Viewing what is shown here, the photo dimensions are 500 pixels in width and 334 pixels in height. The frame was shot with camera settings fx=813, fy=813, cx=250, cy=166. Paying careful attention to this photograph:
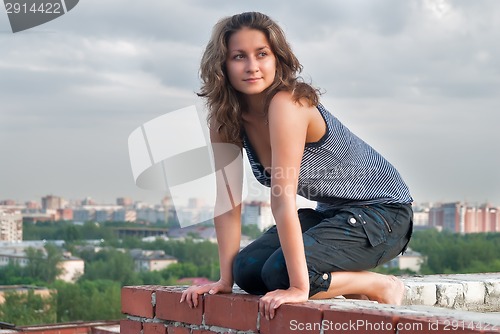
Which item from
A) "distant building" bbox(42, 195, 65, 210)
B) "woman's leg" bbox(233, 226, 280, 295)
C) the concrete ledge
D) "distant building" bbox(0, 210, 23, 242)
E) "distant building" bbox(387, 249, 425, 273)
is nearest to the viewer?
"woman's leg" bbox(233, 226, 280, 295)

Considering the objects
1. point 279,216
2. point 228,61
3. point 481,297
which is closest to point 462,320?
point 279,216

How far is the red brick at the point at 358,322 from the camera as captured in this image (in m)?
1.84

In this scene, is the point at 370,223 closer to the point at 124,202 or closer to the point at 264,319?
the point at 264,319

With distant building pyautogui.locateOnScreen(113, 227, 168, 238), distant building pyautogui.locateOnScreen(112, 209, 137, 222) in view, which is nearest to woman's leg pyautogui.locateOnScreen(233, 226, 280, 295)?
distant building pyautogui.locateOnScreen(112, 209, 137, 222)

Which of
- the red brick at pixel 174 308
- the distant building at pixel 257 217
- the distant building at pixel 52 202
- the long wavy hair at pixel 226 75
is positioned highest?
the distant building at pixel 52 202

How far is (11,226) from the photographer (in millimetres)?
55500

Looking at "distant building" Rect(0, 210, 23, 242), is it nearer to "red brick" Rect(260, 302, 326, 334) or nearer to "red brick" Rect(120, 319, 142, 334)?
"red brick" Rect(120, 319, 142, 334)

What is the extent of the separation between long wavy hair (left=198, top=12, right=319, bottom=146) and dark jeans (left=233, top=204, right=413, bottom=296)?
365 millimetres

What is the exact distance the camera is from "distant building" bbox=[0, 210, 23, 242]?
52775 mm

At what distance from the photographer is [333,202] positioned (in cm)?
251

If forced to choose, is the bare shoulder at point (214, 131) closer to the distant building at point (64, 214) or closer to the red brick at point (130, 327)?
the red brick at point (130, 327)

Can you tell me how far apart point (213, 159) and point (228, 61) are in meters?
0.37

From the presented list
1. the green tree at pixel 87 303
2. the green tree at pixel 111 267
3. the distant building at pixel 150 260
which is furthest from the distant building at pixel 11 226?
the distant building at pixel 150 260

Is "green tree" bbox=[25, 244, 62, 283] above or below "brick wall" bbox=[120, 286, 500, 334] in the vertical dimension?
below
